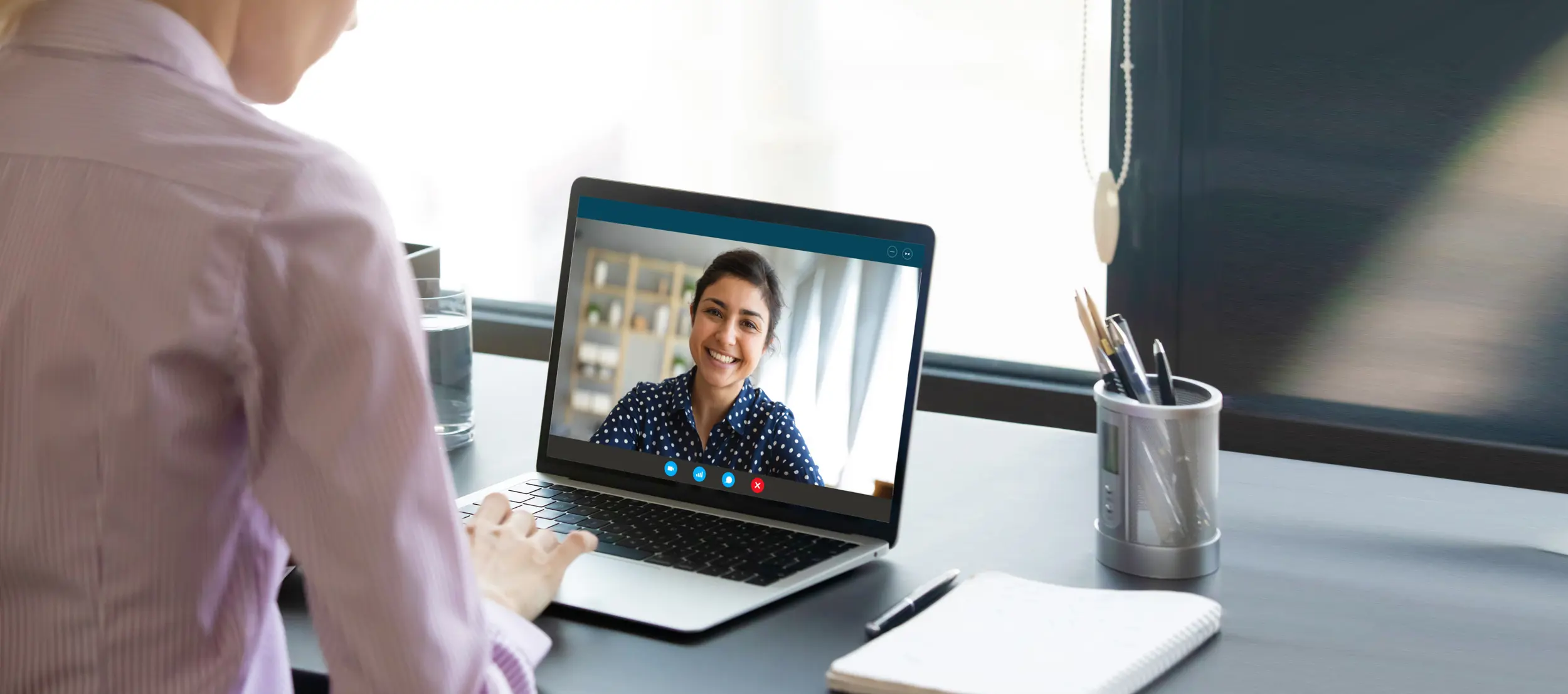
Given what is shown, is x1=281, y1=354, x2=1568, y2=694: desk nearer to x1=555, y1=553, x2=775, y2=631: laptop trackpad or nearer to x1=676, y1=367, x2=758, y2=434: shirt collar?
x1=555, y1=553, x2=775, y2=631: laptop trackpad

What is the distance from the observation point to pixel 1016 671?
0.90m

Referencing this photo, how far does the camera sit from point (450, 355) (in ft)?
4.74

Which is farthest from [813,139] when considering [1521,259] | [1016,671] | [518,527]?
[1016,671]

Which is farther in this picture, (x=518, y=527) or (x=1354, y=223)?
(x=1354, y=223)

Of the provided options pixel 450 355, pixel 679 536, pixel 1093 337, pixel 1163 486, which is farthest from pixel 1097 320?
pixel 450 355

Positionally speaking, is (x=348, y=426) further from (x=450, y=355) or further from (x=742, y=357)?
(x=450, y=355)

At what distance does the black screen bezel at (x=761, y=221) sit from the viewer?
116 centimetres

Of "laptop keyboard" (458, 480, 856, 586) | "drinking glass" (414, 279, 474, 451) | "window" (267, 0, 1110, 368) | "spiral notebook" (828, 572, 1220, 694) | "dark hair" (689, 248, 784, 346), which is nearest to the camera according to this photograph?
"spiral notebook" (828, 572, 1220, 694)

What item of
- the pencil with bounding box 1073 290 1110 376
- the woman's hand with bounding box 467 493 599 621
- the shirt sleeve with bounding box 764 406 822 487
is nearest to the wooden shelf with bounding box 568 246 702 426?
the shirt sleeve with bounding box 764 406 822 487

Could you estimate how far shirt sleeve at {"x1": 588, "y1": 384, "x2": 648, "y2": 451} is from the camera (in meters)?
1.26

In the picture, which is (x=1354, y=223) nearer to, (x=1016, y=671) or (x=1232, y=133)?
(x=1232, y=133)

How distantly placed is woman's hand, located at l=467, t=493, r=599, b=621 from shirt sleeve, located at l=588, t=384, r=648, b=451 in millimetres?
194

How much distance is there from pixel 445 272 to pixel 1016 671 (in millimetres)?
1999

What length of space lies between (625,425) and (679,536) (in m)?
0.15
